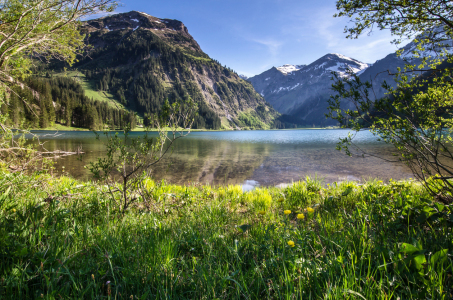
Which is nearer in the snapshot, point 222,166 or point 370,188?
point 370,188

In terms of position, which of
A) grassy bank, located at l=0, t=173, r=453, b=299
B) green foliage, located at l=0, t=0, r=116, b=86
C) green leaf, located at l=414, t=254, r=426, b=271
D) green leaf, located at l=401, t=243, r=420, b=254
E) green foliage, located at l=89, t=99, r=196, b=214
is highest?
green foliage, located at l=0, t=0, r=116, b=86

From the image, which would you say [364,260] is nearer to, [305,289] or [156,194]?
[305,289]

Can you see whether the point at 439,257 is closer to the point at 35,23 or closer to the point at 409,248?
the point at 409,248

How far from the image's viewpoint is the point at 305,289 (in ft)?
5.90

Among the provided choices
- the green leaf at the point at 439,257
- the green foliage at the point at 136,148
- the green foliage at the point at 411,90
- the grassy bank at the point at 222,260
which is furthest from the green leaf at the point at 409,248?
the green foliage at the point at 136,148

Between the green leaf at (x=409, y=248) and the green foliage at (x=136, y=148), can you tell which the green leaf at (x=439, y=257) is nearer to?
the green leaf at (x=409, y=248)

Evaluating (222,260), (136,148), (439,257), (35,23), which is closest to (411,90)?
(439,257)

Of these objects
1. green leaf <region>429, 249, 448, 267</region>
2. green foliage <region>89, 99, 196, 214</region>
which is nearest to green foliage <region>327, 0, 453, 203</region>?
green leaf <region>429, 249, 448, 267</region>

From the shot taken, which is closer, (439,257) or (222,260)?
(439,257)

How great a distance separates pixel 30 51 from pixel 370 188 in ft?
42.4

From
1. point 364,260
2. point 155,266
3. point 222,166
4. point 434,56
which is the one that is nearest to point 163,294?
point 155,266

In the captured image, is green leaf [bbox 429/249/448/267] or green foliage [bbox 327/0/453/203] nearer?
green leaf [bbox 429/249/448/267]

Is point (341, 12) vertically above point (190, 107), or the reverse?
point (341, 12)

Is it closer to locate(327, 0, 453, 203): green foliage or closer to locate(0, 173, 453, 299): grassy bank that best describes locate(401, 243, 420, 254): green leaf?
locate(0, 173, 453, 299): grassy bank
